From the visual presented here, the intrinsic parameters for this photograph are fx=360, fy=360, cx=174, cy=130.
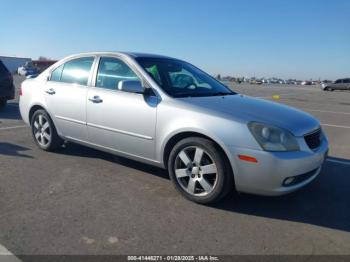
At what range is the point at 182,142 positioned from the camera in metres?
3.95

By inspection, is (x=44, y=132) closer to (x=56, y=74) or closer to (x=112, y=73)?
(x=56, y=74)

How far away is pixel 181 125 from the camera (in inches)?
155

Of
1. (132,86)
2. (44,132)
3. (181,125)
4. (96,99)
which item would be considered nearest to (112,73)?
(96,99)

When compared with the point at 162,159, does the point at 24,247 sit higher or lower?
lower

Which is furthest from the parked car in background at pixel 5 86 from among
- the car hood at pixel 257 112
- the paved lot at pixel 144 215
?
the car hood at pixel 257 112

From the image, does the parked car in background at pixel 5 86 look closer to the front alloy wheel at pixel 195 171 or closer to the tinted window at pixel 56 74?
the tinted window at pixel 56 74

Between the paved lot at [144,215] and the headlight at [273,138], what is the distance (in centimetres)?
72

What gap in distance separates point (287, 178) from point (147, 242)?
4.96 feet

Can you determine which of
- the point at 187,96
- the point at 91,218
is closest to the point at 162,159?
the point at 187,96

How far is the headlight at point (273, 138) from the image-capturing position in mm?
3518

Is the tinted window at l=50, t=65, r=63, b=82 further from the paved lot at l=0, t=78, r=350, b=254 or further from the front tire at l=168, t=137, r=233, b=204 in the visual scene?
the front tire at l=168, t=137, r=233, b=204

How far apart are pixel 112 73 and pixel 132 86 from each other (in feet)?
2.51

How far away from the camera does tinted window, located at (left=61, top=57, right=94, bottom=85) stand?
17.0ft

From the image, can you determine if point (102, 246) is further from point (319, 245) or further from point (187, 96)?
point (187, 96)
